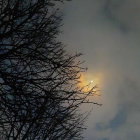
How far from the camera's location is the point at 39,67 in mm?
6594

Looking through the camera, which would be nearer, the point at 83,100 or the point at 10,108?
the point at 10,108

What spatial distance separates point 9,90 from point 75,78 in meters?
1.69

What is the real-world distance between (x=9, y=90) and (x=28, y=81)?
0.51 m

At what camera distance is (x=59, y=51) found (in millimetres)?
6742

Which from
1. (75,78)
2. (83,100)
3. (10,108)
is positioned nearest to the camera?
(10,108)

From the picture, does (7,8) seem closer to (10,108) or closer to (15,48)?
(15,48)

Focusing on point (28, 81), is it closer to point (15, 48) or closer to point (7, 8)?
point (15, 48)

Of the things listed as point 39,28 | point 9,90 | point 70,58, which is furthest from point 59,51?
point 9,90

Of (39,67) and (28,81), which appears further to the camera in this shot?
(39,67)

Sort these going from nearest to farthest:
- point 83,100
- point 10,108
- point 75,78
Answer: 1. point 10,108
2. point 83,100
3. point 75,78

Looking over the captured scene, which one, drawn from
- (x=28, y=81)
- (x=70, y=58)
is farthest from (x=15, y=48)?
(x=70, y=58)

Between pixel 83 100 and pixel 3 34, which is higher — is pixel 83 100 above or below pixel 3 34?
below

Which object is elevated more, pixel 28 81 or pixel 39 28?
pixel 39 28

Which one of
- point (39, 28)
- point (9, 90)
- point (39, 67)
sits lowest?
point (9, 90)
